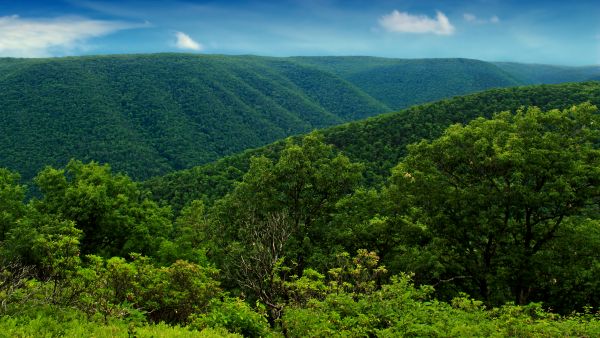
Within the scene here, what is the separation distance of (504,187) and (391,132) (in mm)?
64417

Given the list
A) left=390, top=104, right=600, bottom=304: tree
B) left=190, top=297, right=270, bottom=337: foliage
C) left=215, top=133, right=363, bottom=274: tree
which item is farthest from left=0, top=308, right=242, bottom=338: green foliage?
left=390, top=104, right=600, bottom=304: tree

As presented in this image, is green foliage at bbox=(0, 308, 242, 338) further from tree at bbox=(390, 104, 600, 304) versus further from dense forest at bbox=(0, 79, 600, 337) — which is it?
tree at bbox=(390, 104, 600, 304)

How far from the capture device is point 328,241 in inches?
1131

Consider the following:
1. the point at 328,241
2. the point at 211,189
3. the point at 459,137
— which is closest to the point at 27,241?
the point at 328,241

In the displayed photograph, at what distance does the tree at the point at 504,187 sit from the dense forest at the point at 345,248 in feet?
0.29

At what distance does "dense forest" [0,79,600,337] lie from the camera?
13984 millimetres

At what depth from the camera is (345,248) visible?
93.0 ft

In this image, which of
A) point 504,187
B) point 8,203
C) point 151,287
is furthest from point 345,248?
point 8,203

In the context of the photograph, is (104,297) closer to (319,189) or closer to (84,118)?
(319,189)

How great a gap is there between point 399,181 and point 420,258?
226 inches

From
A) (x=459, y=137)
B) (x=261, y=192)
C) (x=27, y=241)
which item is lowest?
(x=27, y=241)

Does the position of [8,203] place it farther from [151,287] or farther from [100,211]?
[151,287]

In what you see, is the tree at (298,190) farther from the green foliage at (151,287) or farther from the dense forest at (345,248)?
the green foliage at (151,287)

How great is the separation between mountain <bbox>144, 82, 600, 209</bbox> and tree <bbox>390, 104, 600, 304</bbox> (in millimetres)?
48109
